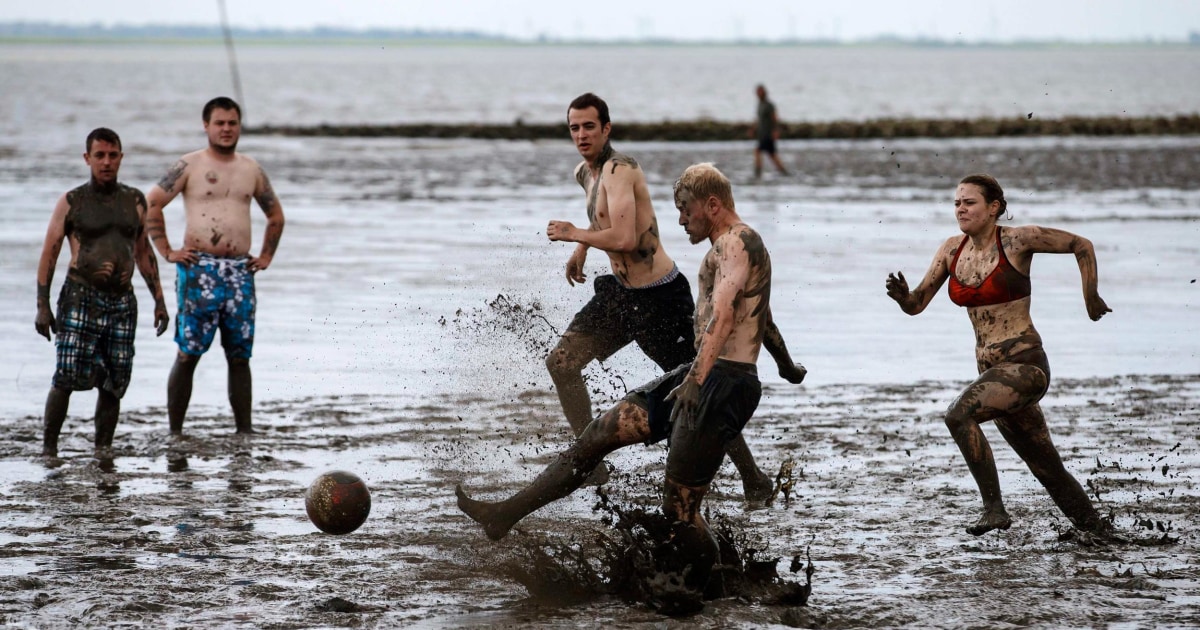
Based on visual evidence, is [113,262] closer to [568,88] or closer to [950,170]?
[950,170]

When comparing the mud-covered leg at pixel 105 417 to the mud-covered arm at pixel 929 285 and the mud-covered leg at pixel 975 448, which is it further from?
the mud-covered leg at pixel 975 448

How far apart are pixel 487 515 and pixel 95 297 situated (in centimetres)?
362

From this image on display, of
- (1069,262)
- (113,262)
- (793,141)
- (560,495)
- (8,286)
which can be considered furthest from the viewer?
(793,141)

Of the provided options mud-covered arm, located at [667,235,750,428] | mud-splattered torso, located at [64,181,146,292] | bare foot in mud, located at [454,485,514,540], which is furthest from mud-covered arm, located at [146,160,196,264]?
mud-covered arm, located at [667,235,750,428]

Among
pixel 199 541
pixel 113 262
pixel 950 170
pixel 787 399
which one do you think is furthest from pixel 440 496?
pixel 950 170

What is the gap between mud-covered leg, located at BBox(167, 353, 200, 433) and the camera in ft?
29.9

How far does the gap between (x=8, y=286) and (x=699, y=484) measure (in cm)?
1160

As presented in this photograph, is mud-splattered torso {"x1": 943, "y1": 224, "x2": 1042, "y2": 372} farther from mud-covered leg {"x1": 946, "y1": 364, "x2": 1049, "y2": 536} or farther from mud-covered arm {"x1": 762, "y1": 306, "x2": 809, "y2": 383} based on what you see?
mud-covered arm {"x1": 762, "y1": 306, "x2": 809, "y2": 383}

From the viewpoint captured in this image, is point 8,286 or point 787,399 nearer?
point 787,399

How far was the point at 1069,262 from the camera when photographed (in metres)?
17.6

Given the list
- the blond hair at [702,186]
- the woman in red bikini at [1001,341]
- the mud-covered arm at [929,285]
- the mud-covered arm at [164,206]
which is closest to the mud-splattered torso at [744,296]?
the blond hair at [702,186]

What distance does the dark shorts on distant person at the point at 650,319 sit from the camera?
7.55 metres

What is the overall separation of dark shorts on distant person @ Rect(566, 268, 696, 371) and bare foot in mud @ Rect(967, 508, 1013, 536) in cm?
167

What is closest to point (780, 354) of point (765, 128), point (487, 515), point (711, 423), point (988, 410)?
point (988, 410)
